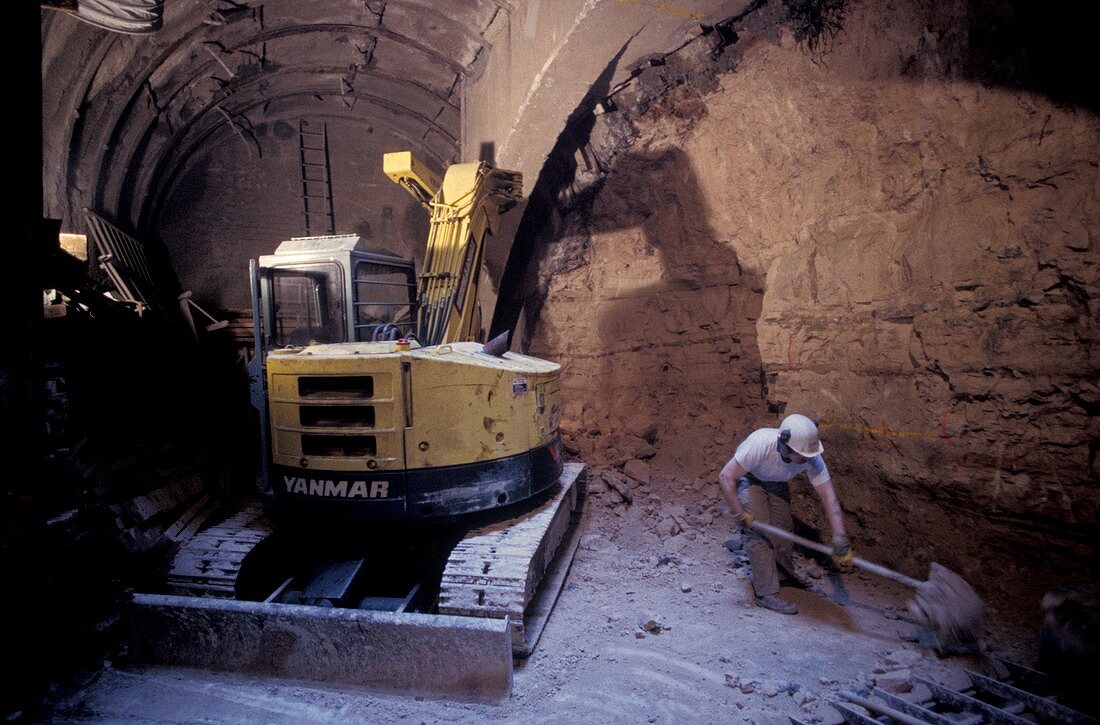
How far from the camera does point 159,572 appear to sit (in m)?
3.88

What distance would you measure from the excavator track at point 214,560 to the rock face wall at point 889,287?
12.8 feet

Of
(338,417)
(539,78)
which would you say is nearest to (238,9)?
(539,78)

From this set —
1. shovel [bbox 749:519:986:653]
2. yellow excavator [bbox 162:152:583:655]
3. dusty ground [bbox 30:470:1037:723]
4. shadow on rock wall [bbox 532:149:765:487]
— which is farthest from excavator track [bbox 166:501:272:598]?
shovel [bbox 749:519:986:653]

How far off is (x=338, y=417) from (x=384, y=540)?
1.01 m

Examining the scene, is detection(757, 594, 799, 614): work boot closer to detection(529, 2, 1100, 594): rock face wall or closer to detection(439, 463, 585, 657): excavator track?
detection(529, 2, 1100, 594): rock face wall

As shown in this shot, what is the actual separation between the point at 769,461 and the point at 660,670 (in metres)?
1.65

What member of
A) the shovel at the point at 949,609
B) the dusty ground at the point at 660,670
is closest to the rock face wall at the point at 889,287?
the shovel at the point at 949,609

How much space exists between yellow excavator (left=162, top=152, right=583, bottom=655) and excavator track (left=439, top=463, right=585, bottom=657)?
0.01 metres

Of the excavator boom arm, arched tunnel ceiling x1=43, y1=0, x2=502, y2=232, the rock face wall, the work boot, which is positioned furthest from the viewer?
arched tunnel ceiling x1=43, y1=0, x2=502, y2=232

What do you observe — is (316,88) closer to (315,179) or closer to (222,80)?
(222,80)

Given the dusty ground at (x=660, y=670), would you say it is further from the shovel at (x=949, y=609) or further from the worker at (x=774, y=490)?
the worker at (x=774, y=490)

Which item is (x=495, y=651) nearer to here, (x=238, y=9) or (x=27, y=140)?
(x=27, y=140)

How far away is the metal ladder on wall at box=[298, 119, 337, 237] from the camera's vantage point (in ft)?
35.9

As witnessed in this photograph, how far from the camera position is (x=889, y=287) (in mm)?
4301
